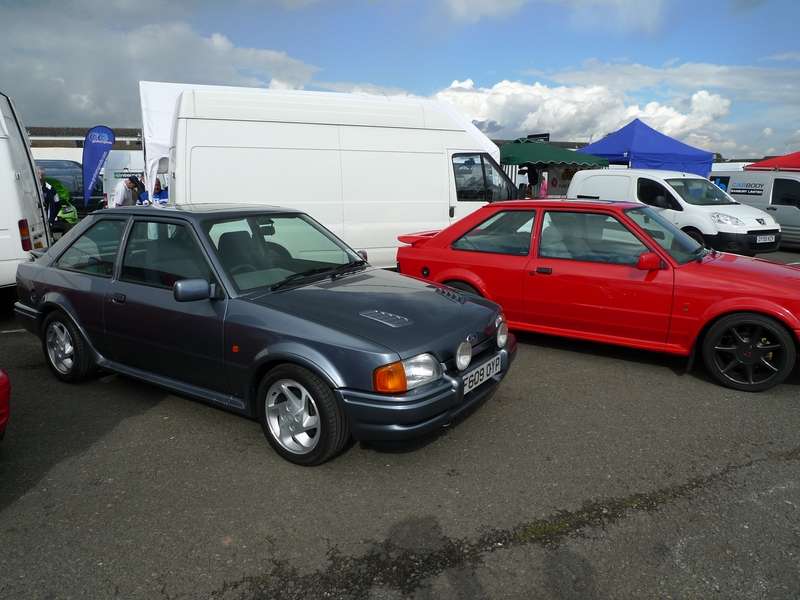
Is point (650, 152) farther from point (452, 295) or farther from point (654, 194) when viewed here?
point (452, 295)

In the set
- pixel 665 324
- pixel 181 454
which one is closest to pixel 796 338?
pixel 665 324

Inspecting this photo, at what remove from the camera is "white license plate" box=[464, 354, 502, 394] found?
335 cm

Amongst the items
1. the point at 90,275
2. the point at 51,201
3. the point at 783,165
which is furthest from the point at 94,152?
the point at 783,165

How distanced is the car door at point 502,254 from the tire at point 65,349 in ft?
11.0

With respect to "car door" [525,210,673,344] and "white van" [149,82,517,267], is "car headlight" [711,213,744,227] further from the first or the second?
"car door" [525,210,673,344]

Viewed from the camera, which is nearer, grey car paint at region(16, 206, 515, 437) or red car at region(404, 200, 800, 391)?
grey car paint at region(16, 206, 515, 437)

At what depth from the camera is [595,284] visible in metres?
4.93

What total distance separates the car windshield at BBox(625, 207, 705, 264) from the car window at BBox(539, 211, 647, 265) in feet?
0.59

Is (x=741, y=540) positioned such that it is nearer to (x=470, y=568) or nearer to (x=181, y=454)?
(x=470, y=568)

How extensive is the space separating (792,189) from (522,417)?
12.9m

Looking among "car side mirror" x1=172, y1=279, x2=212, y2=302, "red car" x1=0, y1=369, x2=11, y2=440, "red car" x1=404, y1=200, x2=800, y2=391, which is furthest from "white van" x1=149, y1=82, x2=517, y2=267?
"red car" x1=0, y1=369, x2=11, y2=440

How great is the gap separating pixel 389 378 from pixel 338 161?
5600 millimetres

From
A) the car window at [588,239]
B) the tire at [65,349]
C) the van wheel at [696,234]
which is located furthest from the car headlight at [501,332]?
the van wheel at [696,234]

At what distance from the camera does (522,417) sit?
13.3 feet
